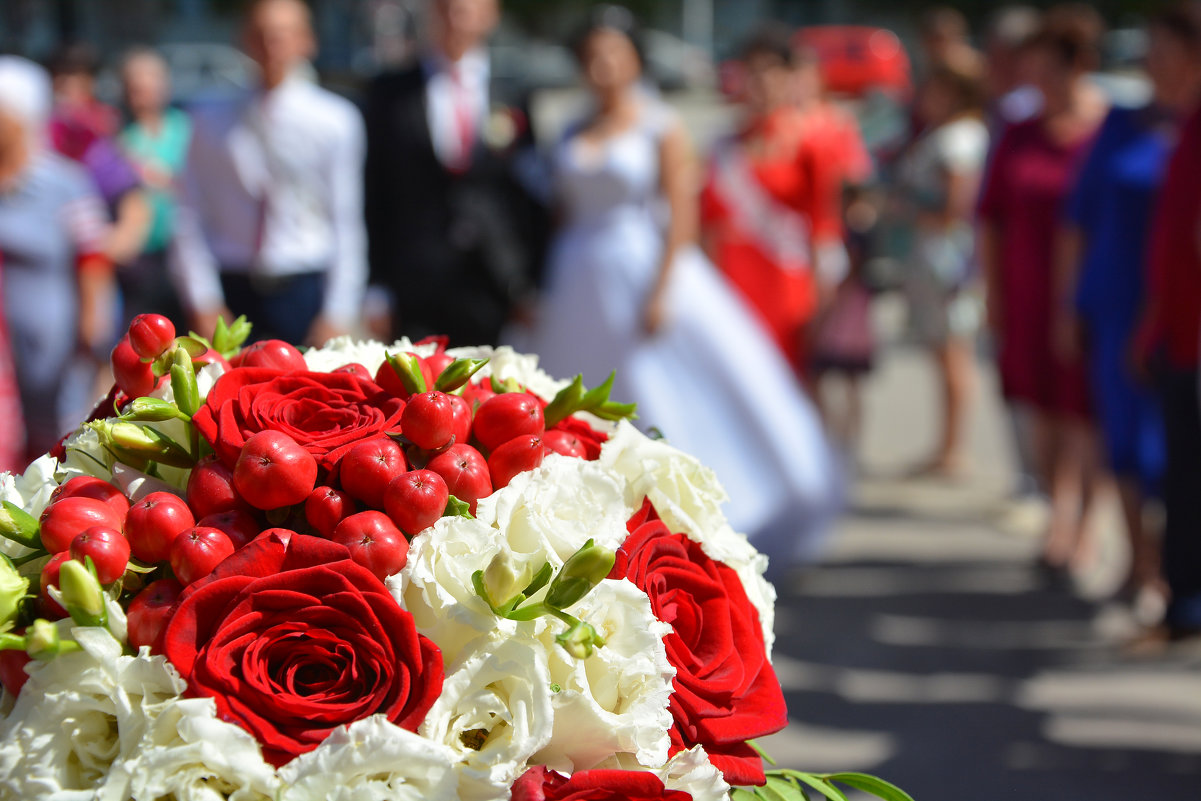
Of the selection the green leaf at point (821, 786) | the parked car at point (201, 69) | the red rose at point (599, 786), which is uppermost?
the parked car at point (201, 69)

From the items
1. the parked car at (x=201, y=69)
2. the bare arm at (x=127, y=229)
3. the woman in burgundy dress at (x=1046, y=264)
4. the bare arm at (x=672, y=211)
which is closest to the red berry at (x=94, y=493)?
the bare arm at (x=672, y=211)

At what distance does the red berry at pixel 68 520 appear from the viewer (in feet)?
3.23

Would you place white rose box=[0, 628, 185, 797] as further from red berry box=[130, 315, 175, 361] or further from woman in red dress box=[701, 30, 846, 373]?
woman in red dress box=[701, 30, 846, 373]

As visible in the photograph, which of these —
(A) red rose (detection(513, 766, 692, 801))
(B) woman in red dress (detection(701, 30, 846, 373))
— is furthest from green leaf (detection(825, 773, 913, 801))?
(B) woman in red dress (detection(701, 30, 846, 373))

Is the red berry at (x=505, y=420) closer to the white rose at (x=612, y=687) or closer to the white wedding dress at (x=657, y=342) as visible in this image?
the white rose at (x=612, y=687)

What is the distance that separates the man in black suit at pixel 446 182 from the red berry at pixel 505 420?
3.22 meters

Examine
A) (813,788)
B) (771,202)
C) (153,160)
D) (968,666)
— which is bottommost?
(968,666)

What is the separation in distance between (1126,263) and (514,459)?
3.45 m

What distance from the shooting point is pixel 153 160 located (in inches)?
261

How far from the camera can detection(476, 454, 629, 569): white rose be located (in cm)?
101

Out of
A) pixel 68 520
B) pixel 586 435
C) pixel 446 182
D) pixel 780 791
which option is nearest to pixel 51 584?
pixel 68 520

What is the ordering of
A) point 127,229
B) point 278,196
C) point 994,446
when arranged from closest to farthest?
point 278,196 < point 127,229 < point 994,446

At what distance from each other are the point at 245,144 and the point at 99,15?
3088cm

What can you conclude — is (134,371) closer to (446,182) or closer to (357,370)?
(357,370)
